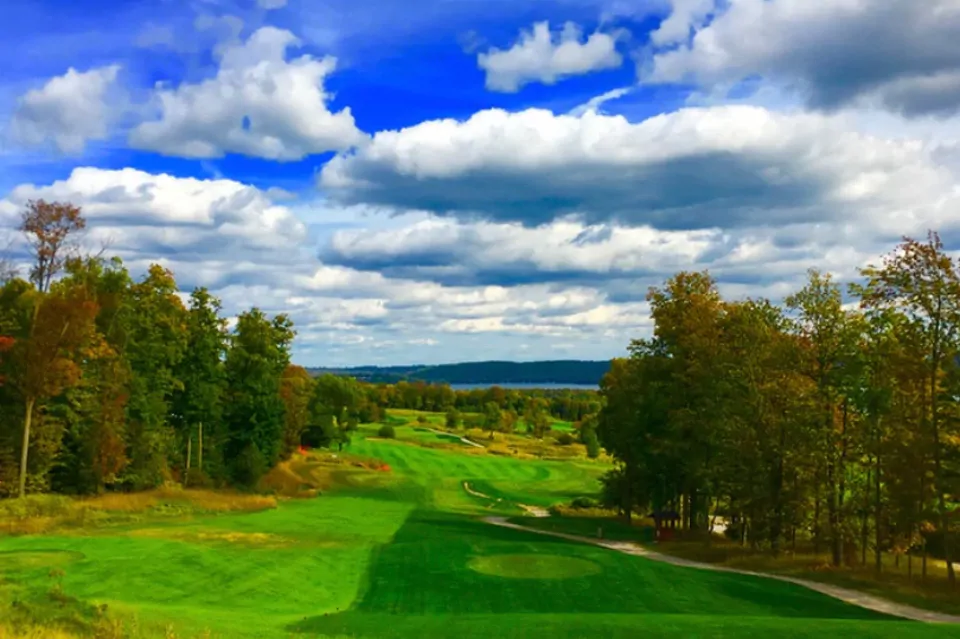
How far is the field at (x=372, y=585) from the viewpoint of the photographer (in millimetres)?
21625

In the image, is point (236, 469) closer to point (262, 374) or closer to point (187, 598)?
point (262, 374)

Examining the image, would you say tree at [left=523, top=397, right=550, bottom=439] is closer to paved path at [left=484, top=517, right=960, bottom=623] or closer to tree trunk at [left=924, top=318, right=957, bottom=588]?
paved path at [left=484, top=517, right=960, bottom=623]

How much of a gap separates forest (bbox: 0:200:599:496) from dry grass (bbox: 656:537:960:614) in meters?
40.2

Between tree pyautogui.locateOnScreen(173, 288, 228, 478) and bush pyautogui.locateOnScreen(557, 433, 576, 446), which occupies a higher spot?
tree pyautogui.locateOnScreen(173, 288, 228, 478)

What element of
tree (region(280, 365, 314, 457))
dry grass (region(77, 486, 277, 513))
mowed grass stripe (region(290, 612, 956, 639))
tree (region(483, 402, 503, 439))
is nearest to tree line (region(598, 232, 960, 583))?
mowed grass stripe (region(290, 612, 956, 639))

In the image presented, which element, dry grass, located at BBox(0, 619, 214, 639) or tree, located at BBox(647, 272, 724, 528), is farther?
tree, located at BBox(647, 272, 724, 528)

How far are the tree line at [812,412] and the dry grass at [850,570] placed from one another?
3.70 feet

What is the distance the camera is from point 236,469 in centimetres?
7119

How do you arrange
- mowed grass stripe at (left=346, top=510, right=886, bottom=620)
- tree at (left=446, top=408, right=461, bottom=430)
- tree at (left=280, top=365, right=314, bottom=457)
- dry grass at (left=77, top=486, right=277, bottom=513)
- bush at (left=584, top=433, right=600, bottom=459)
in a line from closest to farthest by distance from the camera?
mowed grass stripe at (left=346, top=510, right=886, bottom=620), dry grass at (left=77, top=486, right=277, bottom=513), tree at (left=280, top=365, right=314, bottom=457), bush at (left=584, top=433, right=600, bottom=459), tree at (left=446, top=408, right=461, bottom=430)

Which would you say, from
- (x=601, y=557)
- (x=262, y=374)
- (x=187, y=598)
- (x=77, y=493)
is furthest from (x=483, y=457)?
(x=187, y=598)

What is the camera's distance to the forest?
48.2 meters

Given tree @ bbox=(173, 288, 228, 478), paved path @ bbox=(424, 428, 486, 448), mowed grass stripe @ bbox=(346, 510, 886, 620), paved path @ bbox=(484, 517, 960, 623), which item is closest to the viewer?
paved path @ bbox=(484, 517, 960, 623)

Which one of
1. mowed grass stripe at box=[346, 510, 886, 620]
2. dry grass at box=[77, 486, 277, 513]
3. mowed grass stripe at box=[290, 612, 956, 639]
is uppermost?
mowed grass stripe at box=[290, 612, 956, 639]

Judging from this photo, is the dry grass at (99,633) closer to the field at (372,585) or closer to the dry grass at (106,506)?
the field at (372,585)
